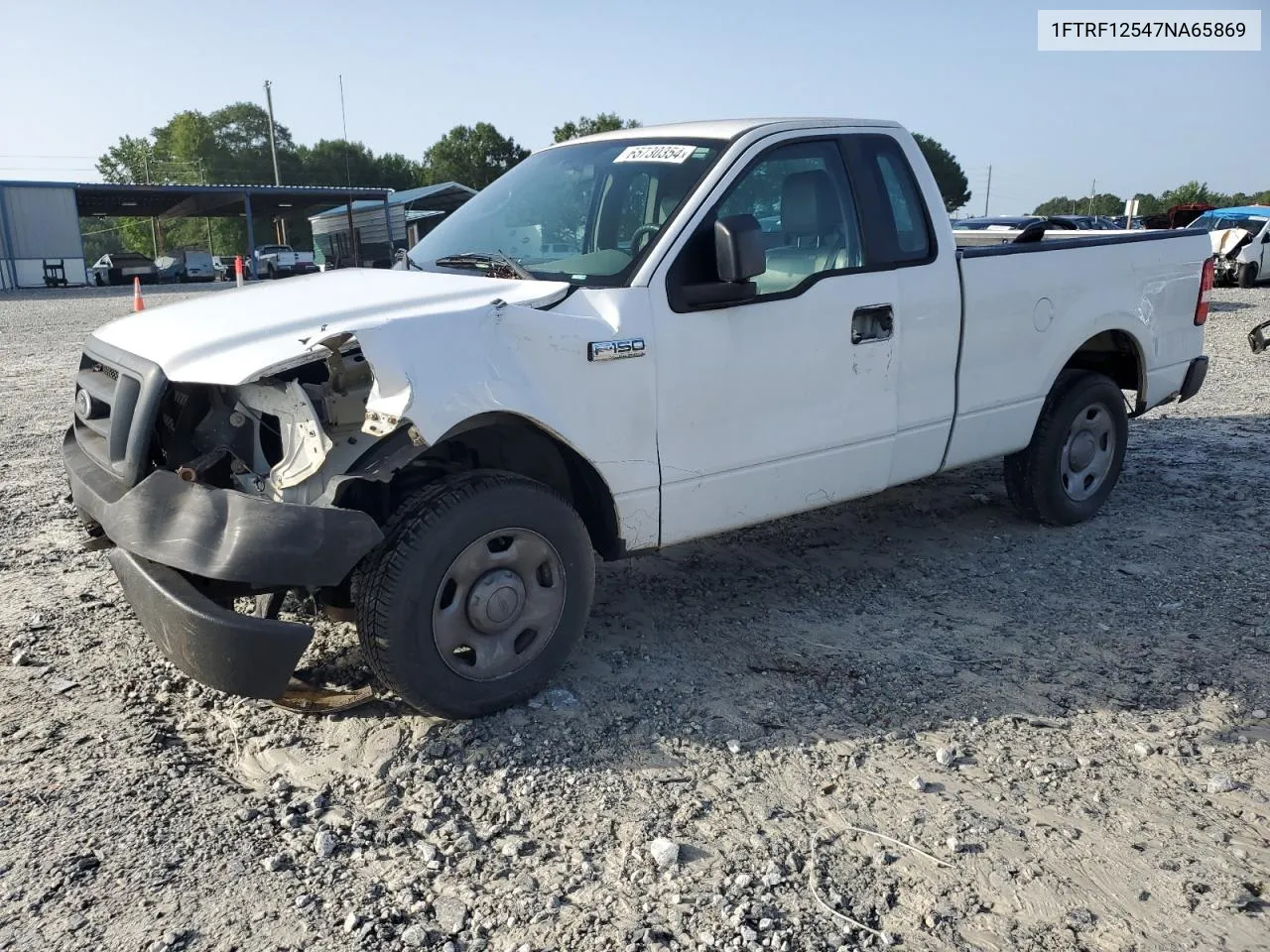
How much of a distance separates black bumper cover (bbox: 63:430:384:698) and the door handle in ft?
7.50

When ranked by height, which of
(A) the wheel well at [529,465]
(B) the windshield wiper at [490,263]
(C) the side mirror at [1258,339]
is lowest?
(C) the side mirror at [1258,339]

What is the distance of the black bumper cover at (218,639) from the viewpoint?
3.09 meters

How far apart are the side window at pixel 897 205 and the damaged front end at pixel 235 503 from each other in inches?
97.9

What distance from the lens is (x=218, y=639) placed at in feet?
10.1

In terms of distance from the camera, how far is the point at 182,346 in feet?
11.2

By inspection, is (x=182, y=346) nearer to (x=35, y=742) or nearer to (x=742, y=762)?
(x=35, y=742)

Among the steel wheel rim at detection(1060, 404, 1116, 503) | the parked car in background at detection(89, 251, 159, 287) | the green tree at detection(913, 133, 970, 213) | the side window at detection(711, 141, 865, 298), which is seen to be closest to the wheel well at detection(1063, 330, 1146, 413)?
the steel wheel rim at detection(1060, 404, 1116, 503)

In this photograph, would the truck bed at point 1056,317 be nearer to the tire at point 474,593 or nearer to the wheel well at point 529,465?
the wheel well at point 529,465

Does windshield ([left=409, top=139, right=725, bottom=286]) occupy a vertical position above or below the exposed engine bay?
above

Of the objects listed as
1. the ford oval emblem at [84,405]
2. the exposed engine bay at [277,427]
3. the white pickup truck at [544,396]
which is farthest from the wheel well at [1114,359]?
the ford oval emblem at [84,405]

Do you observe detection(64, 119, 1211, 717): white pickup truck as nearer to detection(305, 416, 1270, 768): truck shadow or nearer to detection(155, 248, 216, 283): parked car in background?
detection(305, 416, 1270, 768): truck shadow

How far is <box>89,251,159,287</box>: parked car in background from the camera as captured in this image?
42.3 m

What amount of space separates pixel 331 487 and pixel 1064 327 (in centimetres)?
398

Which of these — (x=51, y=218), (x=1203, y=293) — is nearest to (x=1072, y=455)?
(x=1203, y=293)
